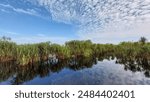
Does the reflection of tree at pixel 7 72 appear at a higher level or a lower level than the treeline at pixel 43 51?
lower

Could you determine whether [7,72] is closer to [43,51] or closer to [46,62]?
[46,62]

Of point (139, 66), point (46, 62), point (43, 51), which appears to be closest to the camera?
point (139, 66)

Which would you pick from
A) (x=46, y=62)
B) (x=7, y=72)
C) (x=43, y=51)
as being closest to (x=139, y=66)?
(x=46, y=62)

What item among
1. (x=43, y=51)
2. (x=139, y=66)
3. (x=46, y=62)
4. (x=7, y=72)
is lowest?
(x=7, y=72)

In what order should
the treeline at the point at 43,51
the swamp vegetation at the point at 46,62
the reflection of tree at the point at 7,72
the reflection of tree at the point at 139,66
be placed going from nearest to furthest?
1. the reflection of tree at the point at 7,72
2. the swamp vegetation at the point at 46,62
3. the reflection of tree at the point at 139,66
4. the treeline at the point at 43,51

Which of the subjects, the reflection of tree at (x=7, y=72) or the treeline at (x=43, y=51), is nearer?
the reflection of tree at (x=7, y=72)

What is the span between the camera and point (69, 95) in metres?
5.30

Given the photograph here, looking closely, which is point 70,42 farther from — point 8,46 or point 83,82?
point 83,82

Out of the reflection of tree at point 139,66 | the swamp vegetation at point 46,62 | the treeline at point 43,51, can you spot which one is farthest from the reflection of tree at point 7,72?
the reflection of tree at point 139,66

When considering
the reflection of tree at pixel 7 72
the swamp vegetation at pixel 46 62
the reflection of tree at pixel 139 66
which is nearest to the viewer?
the reflection of tree at pixel 7 72

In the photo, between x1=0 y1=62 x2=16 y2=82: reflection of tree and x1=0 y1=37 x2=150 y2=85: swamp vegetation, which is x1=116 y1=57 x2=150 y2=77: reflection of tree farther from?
x1=0 y1=62 x2=16 y2=82: reflection of tree

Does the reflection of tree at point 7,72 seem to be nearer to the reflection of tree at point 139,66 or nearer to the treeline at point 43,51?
the treeline at point 43,51

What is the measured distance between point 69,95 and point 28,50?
8.63 meters

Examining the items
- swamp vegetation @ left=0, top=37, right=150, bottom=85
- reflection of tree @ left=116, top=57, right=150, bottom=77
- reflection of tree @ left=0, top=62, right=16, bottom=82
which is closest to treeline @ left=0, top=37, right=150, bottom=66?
swamp vegetation @ left=0, top=37, right=150, bottom=85
